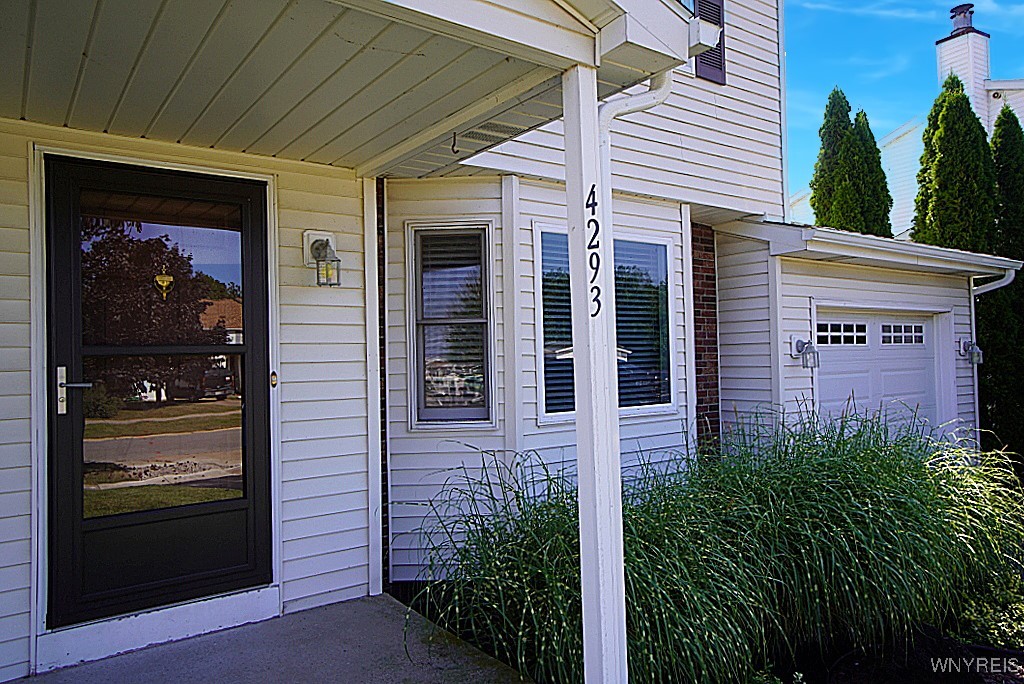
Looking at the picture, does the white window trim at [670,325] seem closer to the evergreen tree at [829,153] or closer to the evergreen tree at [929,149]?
the evergreen tree at [929,149]

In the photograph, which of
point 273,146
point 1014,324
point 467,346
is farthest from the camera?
point 1014,324

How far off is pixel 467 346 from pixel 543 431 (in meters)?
0.77

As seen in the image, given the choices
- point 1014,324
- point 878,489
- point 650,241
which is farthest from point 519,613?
point 1014,324

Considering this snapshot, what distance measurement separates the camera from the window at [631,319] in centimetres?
497

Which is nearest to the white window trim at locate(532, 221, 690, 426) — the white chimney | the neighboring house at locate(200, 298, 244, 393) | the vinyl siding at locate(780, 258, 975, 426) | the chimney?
the vinyl siding at locate(780, 258, 975, 426)

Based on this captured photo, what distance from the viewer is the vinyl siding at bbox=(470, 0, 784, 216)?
5512 mm

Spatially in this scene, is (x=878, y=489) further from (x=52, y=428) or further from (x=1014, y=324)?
(x=1014, y=324)

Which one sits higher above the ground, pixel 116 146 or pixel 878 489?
pixel 116 146

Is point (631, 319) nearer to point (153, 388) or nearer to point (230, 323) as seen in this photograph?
point (230, 323)

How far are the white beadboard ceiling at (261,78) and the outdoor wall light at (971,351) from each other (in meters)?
7.17

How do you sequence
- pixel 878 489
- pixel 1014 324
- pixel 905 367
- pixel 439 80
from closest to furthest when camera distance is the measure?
pixel 439 80, pixel 878 489, pixel 905 367, pixel 1014 324

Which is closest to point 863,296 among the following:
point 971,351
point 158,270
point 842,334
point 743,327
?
point 842,334

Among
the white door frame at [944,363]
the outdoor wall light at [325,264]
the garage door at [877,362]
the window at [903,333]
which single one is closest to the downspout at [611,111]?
the outdoor wall light at [325,264]

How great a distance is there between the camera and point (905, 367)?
786 centimetres
